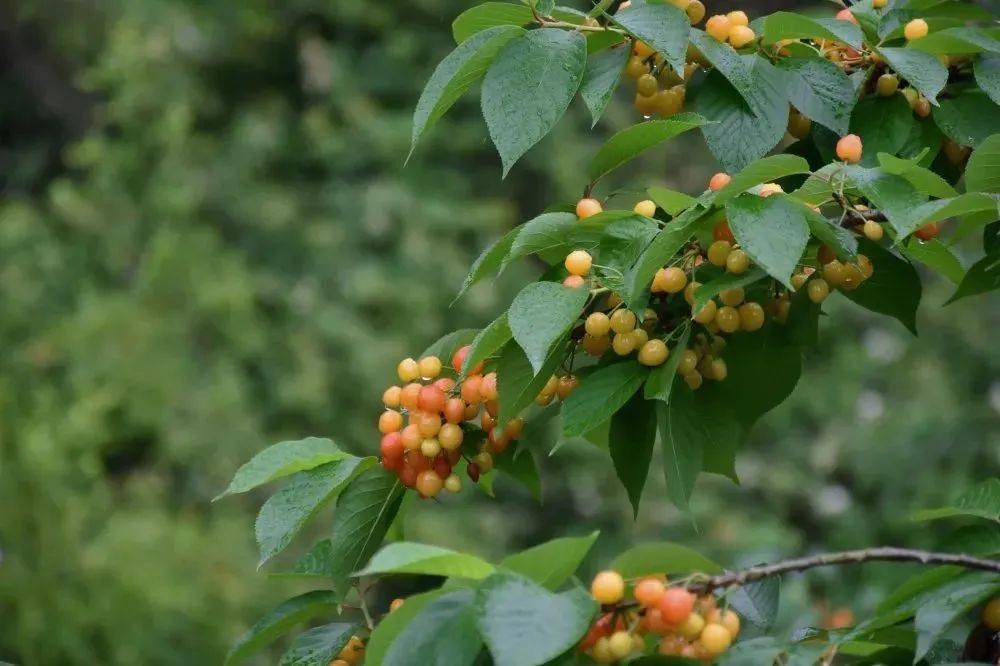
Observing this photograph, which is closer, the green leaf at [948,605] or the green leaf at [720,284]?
the green leaf at [948,605]

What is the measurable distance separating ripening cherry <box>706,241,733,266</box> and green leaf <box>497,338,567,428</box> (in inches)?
3.6

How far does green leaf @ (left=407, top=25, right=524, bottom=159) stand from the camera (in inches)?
26.1

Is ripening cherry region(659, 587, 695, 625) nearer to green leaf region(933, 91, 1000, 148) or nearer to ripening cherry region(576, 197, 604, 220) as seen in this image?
ripening cherry region(576, 197, 604, 220)

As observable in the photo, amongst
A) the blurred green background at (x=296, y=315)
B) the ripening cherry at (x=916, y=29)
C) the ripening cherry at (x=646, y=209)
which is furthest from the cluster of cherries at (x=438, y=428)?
the blurred green background at (x=296, y=315)

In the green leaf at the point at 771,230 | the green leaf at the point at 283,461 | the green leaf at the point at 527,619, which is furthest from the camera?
the green leaf at the point at 283,461

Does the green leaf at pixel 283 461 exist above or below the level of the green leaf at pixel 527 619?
below

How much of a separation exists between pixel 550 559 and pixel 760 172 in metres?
0.22

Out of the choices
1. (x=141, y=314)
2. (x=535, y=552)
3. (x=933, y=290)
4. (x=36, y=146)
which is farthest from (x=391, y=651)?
(x=36, y=146)

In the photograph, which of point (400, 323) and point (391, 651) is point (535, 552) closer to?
point (391, 651)

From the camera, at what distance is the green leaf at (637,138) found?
0.65 m

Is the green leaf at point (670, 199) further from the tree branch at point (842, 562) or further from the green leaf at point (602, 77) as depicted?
the tree branch at point (842, 562)

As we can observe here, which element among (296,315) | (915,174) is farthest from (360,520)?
(296,315)

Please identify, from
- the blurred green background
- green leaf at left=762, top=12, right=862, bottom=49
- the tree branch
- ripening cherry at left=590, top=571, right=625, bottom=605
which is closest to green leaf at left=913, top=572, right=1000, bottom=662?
the tree branch

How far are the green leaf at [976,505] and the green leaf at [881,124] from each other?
22 cm
